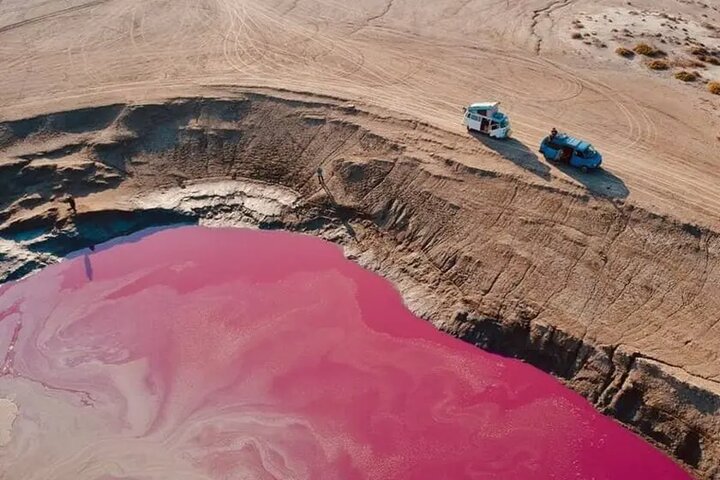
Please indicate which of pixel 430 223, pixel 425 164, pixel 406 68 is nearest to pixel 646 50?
pixel 406 68

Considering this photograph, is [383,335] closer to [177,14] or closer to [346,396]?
[346,396]

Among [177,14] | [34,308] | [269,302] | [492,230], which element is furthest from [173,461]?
[177,14]

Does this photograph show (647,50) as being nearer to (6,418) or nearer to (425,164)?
(425,164)

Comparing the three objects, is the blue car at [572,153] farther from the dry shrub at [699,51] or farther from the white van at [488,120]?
the dry shrub at [699,51]

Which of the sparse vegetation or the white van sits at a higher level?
the sparse vegetation

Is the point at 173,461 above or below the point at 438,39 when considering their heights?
below

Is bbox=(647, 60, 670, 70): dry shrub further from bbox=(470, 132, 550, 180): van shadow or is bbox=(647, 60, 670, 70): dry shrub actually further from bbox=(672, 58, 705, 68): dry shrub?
bbox=(470, 132, 550, 180): van shadow

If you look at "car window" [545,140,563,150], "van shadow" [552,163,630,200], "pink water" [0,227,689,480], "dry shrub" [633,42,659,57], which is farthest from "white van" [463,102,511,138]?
"dry shrub" [633,42,659,57]
